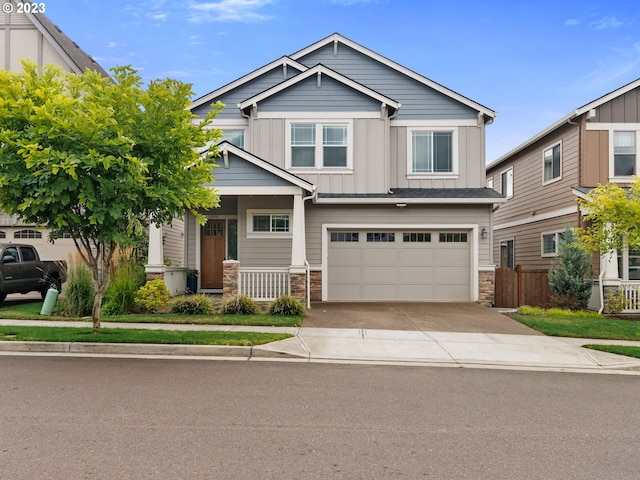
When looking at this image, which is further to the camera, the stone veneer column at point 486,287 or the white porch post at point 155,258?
the stone veneer column at point 486,287

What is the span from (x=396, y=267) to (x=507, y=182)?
9317 millimetres

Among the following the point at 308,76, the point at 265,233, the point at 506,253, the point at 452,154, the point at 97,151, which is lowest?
the point at 506,253

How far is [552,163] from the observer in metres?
18.2

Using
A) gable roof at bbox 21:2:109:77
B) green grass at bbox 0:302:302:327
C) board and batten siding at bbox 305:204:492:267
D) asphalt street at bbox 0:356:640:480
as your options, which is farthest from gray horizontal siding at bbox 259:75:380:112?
asphalt street at bbox 0:356:640:480

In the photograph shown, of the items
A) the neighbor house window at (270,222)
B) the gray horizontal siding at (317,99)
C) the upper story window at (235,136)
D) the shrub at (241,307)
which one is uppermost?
the gray horizontal siding at (317,99)

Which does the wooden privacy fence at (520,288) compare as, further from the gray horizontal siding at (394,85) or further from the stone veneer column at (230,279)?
the stone veneer column at (230,279)

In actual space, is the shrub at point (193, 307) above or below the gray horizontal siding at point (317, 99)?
below

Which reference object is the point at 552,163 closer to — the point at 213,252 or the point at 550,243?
the point at 550,243

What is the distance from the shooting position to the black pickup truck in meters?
13.9

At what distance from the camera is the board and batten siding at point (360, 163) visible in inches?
651

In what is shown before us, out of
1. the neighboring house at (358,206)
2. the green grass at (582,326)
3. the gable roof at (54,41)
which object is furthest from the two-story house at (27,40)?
the green grass at (582,326)

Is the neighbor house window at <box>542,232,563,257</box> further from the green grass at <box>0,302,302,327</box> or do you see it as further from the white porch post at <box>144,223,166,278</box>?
the white porch post at <box>144,223,166,278</box>

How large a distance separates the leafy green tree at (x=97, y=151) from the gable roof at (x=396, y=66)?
34.1 ft

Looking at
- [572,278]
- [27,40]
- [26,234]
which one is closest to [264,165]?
[572,278]
